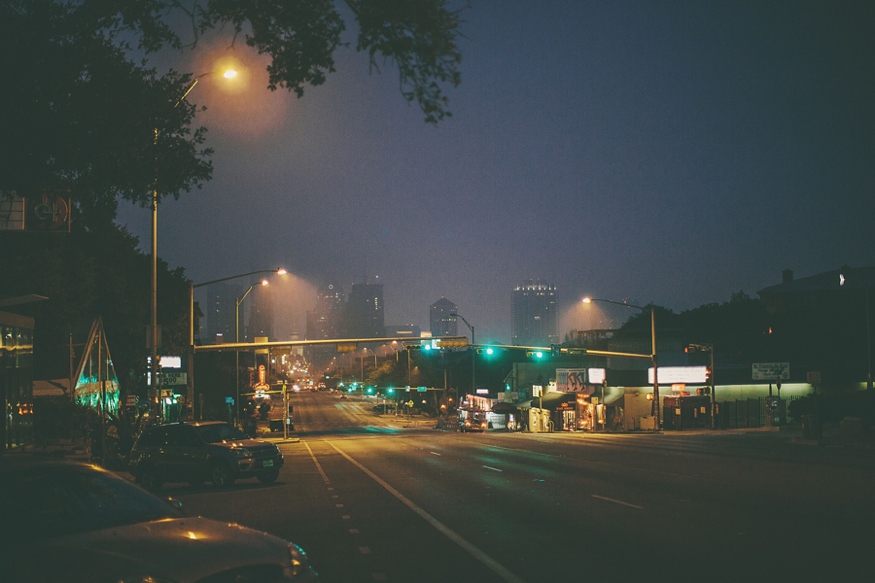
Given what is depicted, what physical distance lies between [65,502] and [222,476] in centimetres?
1636

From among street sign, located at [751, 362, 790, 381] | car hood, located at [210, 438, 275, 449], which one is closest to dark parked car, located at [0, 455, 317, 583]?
car hood, located at [210, 438, 275, 449]

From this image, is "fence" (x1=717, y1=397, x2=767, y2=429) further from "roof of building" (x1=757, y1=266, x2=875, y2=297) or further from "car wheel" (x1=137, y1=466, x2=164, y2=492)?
"car wheel" (x1=137, y1=466, x2=164, y2=492)

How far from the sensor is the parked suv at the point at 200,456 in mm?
22781

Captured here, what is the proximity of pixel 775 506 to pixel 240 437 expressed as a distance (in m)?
14.8

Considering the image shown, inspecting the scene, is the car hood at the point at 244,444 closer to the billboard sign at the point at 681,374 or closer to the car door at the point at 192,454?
the car door at the point at 192,454

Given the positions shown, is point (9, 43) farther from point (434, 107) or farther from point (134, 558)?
point (134, 558)

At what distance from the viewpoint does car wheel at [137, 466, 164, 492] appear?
77.3ft

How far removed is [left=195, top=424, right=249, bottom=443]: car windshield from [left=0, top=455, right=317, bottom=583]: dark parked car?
1645 centimetres

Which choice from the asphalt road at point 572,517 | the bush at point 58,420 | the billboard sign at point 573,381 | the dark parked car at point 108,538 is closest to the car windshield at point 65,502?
the dark parked car at point 108,538

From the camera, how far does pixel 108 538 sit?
6.38 m

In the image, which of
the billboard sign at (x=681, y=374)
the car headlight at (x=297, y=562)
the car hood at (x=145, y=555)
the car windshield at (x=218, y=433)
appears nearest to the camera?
the car hood at (x=145, y=555)

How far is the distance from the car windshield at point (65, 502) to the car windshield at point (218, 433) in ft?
54.7

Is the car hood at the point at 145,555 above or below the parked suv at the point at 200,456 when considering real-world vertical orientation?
above

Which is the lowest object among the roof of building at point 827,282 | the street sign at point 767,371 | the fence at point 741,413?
the fence at point 741,413
